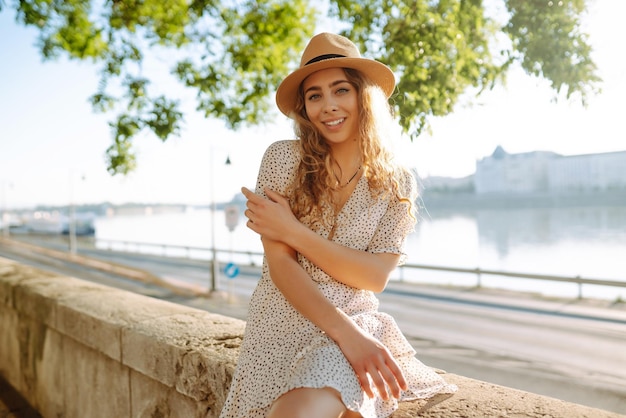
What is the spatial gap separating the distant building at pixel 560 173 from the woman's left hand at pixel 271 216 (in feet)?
80.3

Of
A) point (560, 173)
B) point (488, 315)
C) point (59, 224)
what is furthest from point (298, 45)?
point (59, 224)

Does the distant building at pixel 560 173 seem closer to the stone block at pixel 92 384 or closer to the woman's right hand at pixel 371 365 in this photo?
the stone block at pixel 92 384

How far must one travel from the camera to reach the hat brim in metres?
1.53

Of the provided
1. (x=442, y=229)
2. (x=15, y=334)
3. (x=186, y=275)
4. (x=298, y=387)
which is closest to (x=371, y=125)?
(x=298, y=387)

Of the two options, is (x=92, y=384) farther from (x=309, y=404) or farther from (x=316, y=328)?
(x=309, y=404)

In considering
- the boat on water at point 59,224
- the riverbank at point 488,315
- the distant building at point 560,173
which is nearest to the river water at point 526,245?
the riverbank at point 488,315

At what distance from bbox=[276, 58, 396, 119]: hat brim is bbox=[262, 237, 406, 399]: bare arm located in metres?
0.51

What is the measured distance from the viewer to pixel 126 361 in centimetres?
204

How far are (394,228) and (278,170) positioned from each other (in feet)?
1.24

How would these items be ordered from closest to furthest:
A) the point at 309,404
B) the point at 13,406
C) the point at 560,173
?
the point at 309,404 < the point at 13,406 < the point at 560,173

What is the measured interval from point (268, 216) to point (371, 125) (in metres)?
0.44

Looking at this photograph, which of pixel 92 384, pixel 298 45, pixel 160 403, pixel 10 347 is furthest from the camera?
pixel 298 45

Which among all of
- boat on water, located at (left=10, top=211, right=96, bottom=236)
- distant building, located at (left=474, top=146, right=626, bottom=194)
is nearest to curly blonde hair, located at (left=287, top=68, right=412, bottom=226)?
distant building, located at (left=474, top=146, right=626, bottom=194)

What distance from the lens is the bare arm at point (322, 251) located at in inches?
53.0
